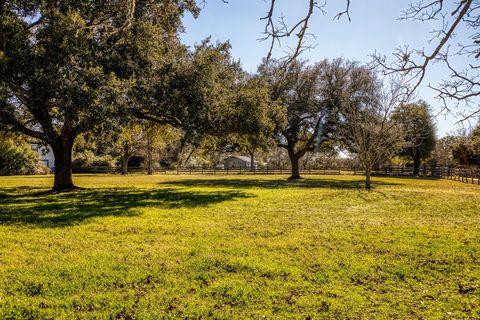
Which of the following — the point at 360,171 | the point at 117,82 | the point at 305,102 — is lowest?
the point at 360,171

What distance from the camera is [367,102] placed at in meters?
32.2

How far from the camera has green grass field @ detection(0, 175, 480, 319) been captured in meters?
4.98

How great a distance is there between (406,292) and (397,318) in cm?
101

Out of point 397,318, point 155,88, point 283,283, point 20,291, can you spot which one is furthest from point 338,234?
point 155,88

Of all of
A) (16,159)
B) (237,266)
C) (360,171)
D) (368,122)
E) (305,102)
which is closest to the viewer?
(237,266)

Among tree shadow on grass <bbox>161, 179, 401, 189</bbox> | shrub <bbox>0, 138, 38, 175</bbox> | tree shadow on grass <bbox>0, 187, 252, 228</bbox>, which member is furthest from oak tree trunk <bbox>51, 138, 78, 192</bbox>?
shrub <bbox>0, 138, 38, 175</bbox>

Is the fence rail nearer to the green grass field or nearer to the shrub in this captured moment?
the shrub

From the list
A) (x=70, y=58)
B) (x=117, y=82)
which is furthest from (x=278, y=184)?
(x=70, y=58)

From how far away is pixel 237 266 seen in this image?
6.62m

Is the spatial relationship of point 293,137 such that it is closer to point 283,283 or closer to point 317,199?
point 317,199

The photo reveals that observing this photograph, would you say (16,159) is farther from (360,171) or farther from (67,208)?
(360,171)

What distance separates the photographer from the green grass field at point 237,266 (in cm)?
498

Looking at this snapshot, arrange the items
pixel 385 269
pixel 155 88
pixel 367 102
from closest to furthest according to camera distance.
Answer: pixel 385 269, pixel 155 88, pixel 367 102

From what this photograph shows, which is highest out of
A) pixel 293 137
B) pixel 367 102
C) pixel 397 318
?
pixel 367 102
